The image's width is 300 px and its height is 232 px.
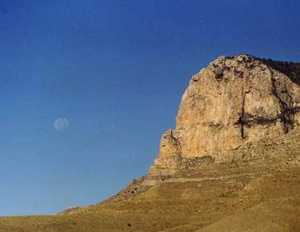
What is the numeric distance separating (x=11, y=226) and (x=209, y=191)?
113ft

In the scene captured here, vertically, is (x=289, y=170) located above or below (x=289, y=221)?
above

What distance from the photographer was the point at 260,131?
6083 inches

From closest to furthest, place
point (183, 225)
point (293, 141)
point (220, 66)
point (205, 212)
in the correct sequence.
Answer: point (183, 225) < point (205, 212) < point (293, 141) < point (220, 66)

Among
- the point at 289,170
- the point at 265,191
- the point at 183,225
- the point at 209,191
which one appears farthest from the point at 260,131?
the point at 183,225

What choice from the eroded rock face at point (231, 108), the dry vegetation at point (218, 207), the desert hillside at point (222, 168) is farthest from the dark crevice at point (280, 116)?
the dry vegetation at point (218, 207)

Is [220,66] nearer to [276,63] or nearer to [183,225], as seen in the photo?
[276,63]

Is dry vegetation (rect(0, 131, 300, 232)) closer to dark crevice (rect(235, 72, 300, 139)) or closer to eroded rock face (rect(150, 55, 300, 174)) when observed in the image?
dark crevice (rect(235, 72, 300, 139))

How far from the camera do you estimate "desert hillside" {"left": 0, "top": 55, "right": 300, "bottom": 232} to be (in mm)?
76812

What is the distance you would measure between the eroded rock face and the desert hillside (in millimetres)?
198

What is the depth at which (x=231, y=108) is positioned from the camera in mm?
162000

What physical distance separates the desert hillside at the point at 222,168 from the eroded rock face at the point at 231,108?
0.20 meters

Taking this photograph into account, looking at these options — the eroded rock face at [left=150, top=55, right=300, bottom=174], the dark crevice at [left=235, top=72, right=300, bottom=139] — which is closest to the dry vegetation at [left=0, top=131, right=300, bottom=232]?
the dark crevice at [left=235, top=72, right=300, bottom=139]

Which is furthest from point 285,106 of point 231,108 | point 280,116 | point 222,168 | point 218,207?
point 218,207

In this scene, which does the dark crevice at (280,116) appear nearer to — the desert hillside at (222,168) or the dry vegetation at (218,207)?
the desert hillside at (222,168)
